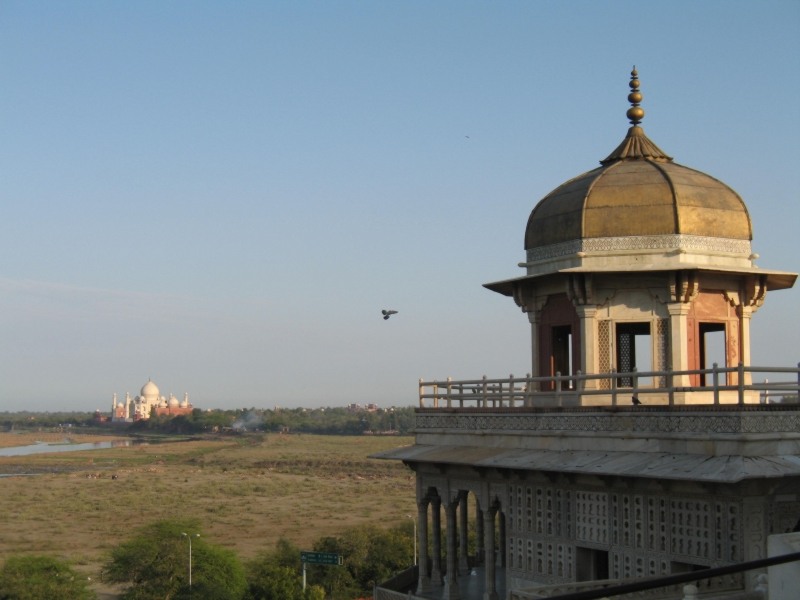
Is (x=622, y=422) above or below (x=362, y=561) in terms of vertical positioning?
above

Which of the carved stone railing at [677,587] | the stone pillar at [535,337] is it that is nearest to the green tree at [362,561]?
the stone pillar at [535,337]

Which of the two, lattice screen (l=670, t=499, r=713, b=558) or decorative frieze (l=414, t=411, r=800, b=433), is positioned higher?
decorative frieze (l=414, t=411, r=800, b=433)

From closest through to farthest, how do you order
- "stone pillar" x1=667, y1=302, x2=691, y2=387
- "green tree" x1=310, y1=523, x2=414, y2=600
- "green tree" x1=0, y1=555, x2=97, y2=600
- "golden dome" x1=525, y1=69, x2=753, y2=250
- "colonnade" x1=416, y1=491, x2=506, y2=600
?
1. "colonnade" x1=416, y1=491, x2=506, y2=600
2. "stone pillar" x1=667, y1=302, x2=691, y2=387
3. "golden dome" x1=525, y1=69, x2=753, y2=250
4. "green tree" x1=0, y1=555, x2=97, y2=600
5. "green tree" x1=310, y1=523, x2=414, y2=600

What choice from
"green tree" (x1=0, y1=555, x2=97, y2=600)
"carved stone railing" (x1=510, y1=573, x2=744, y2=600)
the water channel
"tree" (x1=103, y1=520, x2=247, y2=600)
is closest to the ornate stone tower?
"carved stone railing" (x1=510, y1=573, x2=744, y2=600)

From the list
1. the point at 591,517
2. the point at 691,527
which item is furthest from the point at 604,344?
the point at 691,527

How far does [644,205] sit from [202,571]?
26682 mm

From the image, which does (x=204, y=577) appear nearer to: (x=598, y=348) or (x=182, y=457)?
(x=598, y=348)

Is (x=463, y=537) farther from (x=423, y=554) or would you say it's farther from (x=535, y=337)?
(x=535, y=337)

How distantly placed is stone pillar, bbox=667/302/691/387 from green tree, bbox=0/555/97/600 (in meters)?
27.6

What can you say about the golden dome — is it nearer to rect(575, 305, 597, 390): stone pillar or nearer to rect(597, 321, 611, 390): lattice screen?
rect(575, 305, 597, 390): stone pillar

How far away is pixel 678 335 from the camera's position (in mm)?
14812

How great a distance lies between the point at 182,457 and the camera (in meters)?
130

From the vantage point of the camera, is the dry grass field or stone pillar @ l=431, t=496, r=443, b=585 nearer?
stone pillar @ l=431, t=496, r=443, b=585

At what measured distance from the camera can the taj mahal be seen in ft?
35.7
